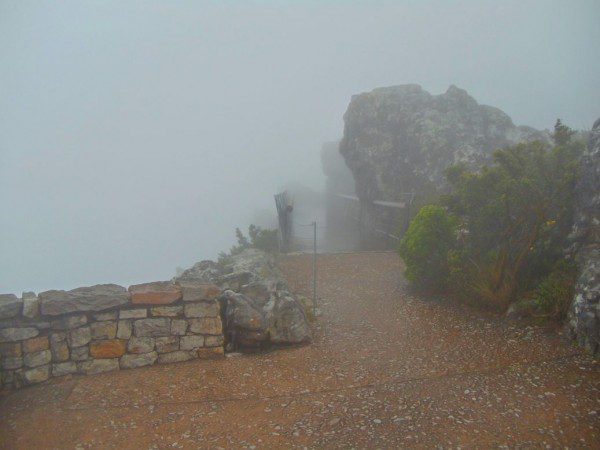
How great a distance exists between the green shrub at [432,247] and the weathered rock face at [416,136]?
8.51 meters

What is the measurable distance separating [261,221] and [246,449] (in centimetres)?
3432

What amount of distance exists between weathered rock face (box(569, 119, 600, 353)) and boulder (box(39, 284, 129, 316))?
6700 millimetres

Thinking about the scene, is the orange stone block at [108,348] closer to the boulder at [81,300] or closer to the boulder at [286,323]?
the boulder at [81,300]

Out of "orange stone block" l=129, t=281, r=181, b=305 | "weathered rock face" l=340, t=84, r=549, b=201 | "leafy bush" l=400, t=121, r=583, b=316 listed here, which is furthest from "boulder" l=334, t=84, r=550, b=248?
"orange stone block" l=129, t=281, r=181, b=305

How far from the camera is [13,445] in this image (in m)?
4.64

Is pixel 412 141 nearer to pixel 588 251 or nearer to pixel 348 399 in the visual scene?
pixel 588 251

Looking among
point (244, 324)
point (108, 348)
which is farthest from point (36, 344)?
point (244, 324)

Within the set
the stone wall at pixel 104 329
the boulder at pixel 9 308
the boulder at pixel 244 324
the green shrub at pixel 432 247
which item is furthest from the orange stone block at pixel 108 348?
the green shrub at pixel 432 247

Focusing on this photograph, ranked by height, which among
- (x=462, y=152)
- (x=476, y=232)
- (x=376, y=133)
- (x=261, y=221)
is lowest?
(x=261, y=221)

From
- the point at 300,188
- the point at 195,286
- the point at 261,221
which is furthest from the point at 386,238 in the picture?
the point at 300,188

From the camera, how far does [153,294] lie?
20.8 ft

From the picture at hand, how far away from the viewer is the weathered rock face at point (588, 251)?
5.79 meters

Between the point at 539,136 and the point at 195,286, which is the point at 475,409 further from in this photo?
the point at 539,136

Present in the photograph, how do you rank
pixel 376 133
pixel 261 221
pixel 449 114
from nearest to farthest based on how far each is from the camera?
pixel 449 114
pixel 376 133
pixel 261 221
